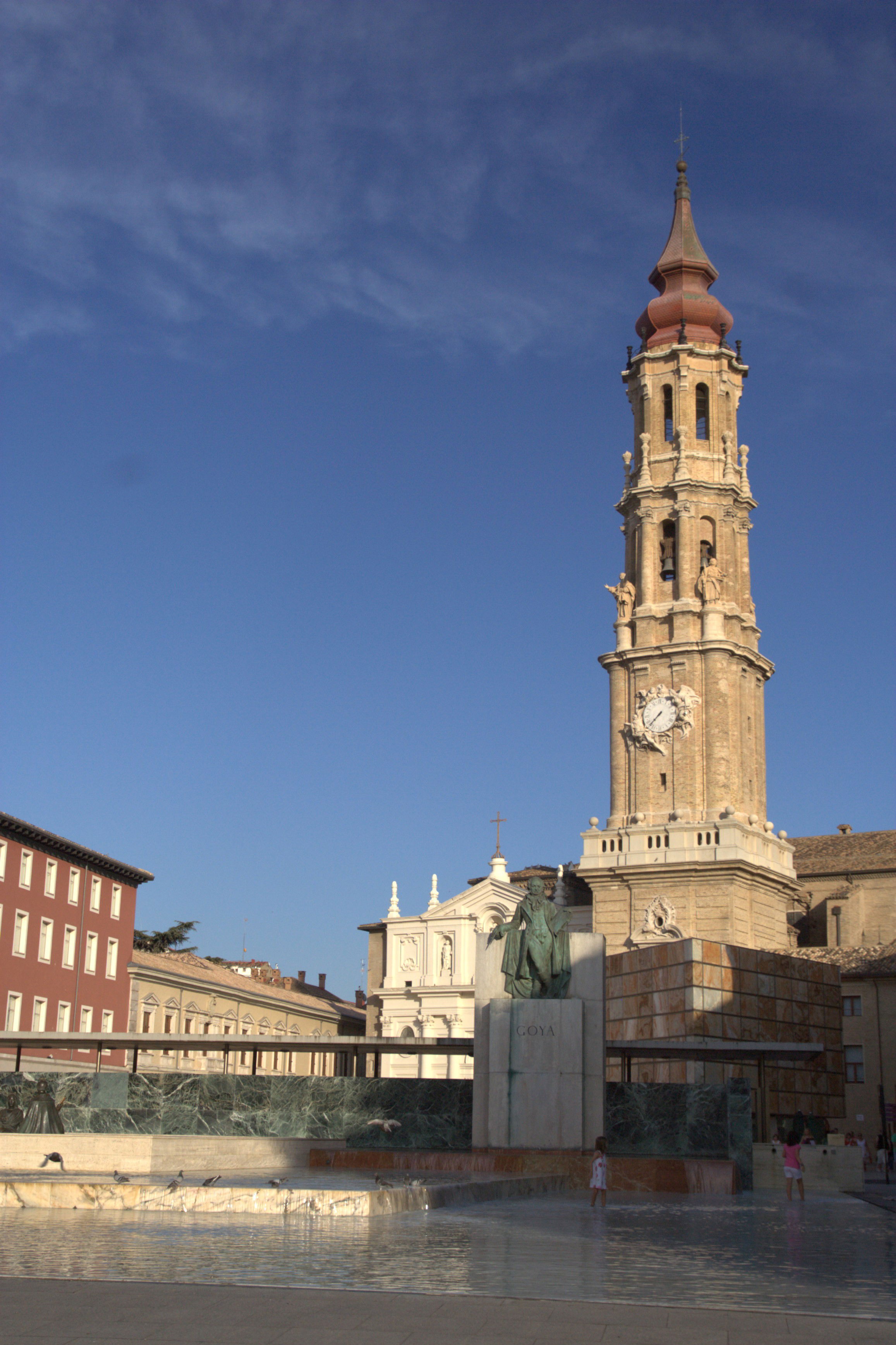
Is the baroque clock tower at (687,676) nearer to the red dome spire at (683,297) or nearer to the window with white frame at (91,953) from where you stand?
the red dome spire at (683,297)

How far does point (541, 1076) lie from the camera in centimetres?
2286

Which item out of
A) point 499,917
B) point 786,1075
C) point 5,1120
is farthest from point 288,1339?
point 499,917

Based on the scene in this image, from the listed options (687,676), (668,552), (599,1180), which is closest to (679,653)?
(687,676)

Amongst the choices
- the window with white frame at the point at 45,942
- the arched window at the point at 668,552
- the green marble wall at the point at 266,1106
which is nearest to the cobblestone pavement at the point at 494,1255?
the green marble wall at the point at 266,1106

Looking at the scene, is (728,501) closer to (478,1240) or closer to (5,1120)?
(5,1120)

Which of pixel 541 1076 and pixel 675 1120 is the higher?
pixel 541 1076

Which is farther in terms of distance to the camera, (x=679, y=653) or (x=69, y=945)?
(x=679, y=653)

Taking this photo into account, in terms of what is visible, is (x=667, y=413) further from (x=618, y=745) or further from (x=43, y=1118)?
(x=43, y=1118)

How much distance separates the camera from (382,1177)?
18.3 m

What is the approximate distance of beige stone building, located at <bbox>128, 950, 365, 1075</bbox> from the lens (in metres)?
64.0

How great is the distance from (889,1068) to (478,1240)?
154ft

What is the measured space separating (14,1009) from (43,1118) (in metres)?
27.6

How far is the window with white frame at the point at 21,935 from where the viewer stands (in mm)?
52344

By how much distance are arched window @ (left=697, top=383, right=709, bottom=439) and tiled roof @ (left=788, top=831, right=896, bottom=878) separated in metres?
21.1
